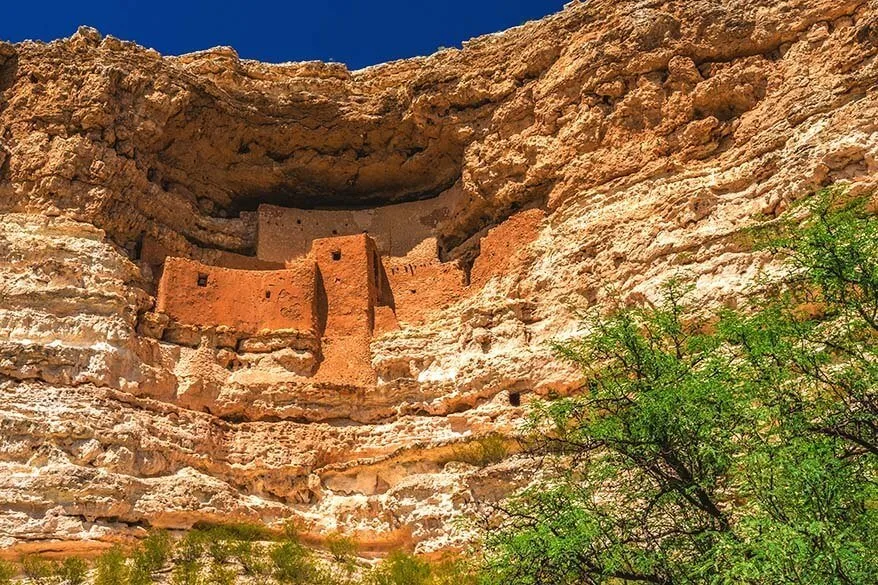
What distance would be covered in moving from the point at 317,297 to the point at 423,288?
208cm

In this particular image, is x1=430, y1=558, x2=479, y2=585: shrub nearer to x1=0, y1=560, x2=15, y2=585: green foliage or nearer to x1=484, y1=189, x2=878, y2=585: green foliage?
x1=484, y1=189, x2=878, y2=585: green foliage

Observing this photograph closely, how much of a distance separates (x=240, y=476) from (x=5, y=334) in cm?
436

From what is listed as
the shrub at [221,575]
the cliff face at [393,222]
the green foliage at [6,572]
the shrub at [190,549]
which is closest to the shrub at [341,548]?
the cliff face at [393,222]

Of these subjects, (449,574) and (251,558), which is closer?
(449,574)

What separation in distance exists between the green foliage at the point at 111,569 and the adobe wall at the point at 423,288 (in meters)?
7.41

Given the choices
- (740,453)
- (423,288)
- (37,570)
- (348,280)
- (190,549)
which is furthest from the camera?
(423,288)

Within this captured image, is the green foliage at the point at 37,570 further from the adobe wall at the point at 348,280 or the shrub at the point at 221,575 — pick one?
the adobe wall at the point at 348,280

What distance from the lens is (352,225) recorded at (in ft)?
71.9

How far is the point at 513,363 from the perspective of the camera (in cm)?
1557

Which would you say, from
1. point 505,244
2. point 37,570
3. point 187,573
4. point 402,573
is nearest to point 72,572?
point 37,570

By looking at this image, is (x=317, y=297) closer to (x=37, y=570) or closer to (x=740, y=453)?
(x=37, y=570)

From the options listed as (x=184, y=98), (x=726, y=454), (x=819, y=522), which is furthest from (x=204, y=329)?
(x=819, y=522)

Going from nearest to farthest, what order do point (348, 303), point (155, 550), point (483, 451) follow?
point (155, 550), point (483, 451), point (348, 303)

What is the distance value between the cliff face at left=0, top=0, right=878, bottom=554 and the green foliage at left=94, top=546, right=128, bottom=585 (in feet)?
2.71
